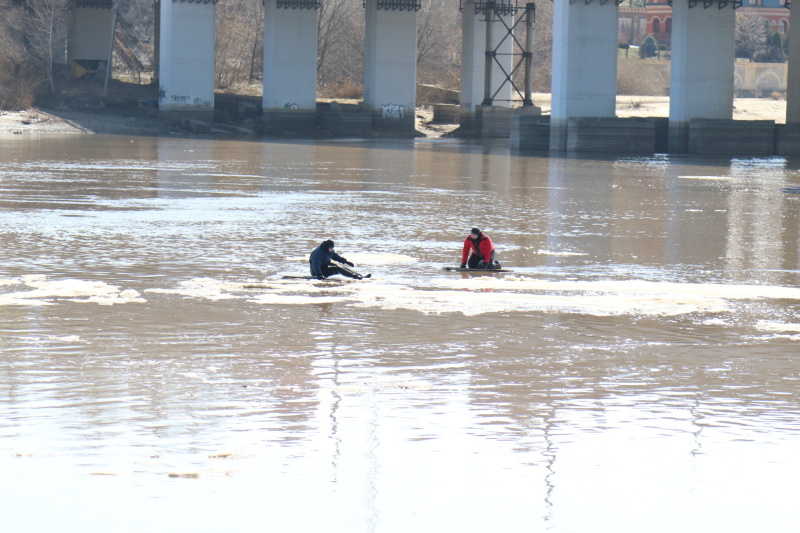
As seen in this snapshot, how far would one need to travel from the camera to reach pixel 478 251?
19.6 meters

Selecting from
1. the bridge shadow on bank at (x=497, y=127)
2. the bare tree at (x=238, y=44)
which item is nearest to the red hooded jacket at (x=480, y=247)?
the bridge shadow on bank at (x=497, y=127)

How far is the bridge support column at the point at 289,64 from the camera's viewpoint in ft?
242

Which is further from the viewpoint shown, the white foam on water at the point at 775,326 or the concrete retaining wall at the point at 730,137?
the concrete retaining wall at the point at 730,137

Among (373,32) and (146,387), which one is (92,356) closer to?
(146,387)

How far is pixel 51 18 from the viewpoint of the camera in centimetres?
8081

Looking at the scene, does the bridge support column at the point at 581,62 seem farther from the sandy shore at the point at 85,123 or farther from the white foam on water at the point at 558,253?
the white foam on water at the point at 558,253

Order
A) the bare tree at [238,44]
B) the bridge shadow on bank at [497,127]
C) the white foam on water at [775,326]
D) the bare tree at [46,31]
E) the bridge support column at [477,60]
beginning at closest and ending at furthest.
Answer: the white foam on water at [775,326] → the bridge shadow on bank at [497,127] → the bare tree at [46,31] → the bridge support column at [477,60] → the bare tree at [238,44]

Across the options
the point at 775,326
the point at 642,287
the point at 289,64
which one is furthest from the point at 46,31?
the point at 775,326

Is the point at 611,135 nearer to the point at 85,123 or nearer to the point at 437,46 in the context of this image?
the point at 85,123

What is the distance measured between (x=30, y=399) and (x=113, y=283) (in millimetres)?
6990

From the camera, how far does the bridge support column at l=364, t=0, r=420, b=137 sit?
7706 cm

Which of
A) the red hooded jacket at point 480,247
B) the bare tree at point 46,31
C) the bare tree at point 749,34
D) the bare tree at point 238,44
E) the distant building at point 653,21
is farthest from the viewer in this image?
the distant building at point 653,21

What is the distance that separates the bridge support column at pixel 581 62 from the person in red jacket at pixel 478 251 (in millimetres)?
40876

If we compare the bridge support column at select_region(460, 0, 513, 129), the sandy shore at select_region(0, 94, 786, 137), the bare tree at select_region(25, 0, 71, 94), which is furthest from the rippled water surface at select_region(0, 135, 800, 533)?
the bare tree at select_region(25, 0, 71, 94)
